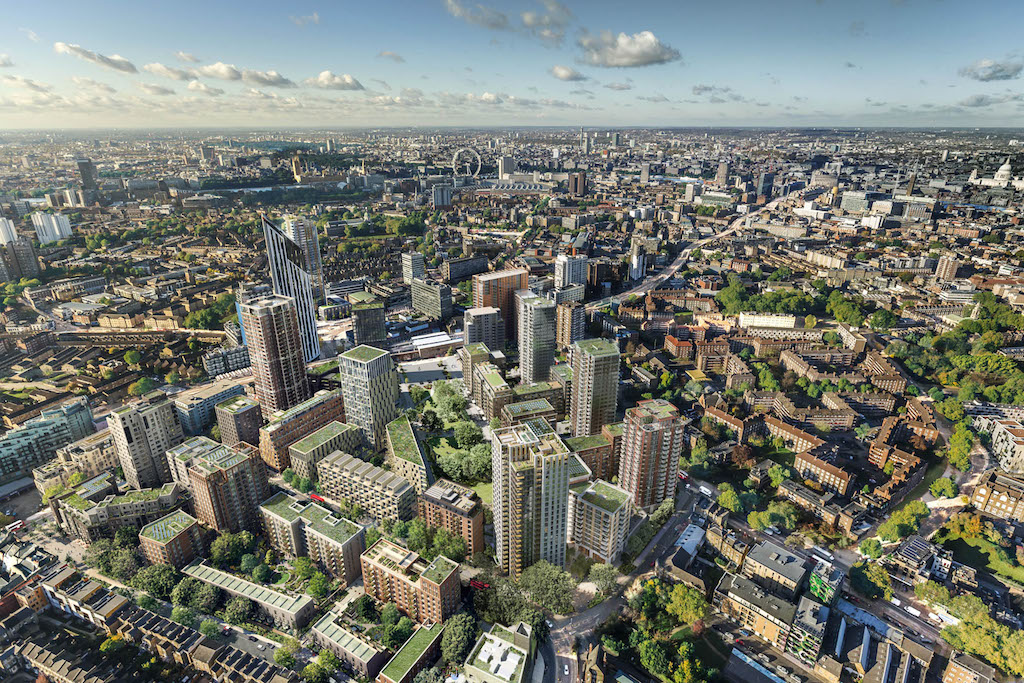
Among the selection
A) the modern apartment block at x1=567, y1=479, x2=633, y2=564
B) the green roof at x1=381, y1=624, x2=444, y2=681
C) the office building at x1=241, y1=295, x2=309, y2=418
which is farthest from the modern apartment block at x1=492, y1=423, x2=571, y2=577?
the office building at x1=241, y1=295, x2=309, y2=418

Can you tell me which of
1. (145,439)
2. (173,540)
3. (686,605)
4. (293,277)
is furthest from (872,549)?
(293,277)

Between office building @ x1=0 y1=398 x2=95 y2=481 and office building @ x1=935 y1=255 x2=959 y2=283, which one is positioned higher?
office building @ x1=935 y1=255 x2=959 y2=283

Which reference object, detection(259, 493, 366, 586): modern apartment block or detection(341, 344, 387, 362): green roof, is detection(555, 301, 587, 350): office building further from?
detection(259, 493, 366, 586): modern apartment block

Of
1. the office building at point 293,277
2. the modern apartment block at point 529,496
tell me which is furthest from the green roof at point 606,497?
the office building at point 293,277

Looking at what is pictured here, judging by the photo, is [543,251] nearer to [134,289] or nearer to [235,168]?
[134,289]

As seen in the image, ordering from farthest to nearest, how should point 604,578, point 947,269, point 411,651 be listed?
point 947,269 < point 604,578 < point 411,651

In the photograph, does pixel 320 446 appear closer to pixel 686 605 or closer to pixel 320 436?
pixel 320 436
